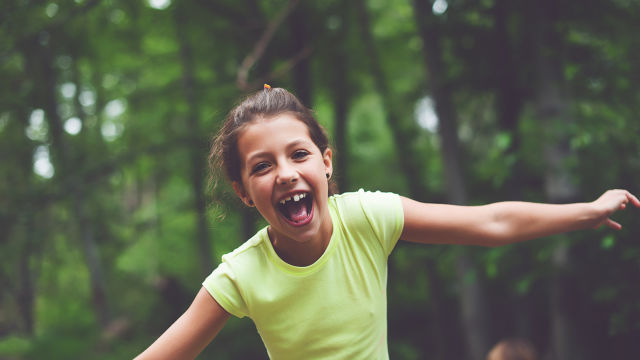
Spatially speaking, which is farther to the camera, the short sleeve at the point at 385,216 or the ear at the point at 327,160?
the ear at the point at 327,160

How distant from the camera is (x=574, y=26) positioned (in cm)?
422

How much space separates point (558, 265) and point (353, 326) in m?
3.05

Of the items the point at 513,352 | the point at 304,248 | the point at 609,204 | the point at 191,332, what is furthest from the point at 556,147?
the point at 191,332

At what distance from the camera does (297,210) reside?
5.62ft

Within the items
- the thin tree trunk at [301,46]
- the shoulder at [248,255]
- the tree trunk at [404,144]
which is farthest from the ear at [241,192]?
the tree trunk at [404,144]

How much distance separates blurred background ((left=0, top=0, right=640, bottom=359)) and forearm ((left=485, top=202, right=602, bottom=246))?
3.52 ft

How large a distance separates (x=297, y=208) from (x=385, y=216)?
32 cm

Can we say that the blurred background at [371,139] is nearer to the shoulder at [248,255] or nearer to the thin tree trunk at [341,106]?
the thin tree trunk at [341,106]

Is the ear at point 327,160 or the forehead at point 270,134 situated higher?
the forehead at point 270,134

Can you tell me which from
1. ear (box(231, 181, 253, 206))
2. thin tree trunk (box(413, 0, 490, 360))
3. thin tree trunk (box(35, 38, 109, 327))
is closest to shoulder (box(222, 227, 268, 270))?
ear (box(231, 181, 253, 206))

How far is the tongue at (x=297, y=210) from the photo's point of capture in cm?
168

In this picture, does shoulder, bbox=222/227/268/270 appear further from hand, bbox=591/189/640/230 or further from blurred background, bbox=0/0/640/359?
hand, bbox=591/189/640/230

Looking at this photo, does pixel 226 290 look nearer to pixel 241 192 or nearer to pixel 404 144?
pixel 241 192

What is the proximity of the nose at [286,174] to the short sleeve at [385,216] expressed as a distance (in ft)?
1.06
